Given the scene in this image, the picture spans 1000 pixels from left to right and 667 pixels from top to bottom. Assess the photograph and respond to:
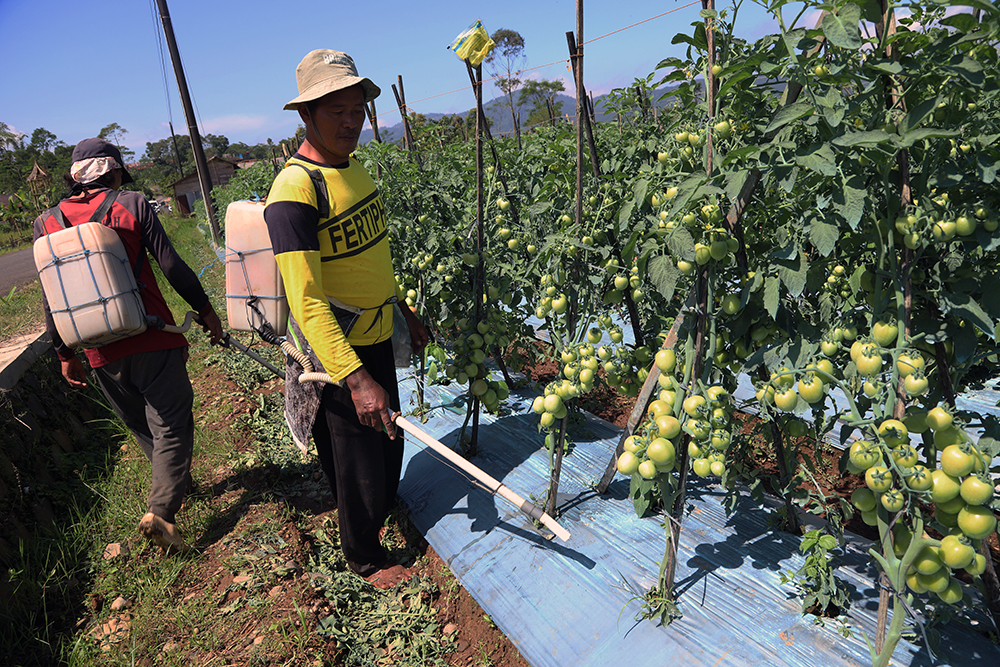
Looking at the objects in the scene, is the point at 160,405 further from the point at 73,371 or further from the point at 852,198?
the point at 852,198

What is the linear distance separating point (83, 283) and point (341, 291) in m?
1.24

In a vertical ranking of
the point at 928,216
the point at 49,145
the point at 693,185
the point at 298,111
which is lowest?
the point at 928,216

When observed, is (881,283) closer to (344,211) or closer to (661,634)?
Answer: (661,634)

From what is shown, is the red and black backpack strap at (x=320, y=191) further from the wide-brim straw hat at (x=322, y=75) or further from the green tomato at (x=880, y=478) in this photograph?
the green tomato at (x=880, y=478)

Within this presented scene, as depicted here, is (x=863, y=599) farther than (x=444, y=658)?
No

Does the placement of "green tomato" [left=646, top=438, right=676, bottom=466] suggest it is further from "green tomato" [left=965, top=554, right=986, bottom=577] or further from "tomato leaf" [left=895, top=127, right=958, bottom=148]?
"tomato leaf" [left=895, top=127, right=958, bottom=148]

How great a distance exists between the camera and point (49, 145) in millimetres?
51656

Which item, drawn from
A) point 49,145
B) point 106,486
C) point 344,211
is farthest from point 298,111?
point 49,145

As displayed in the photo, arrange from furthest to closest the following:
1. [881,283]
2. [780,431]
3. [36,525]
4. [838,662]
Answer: [36,525], [780,431], [838,662], [881,283]

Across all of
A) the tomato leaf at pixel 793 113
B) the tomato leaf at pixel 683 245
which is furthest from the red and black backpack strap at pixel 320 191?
the tomato leaf at pixel 793 113

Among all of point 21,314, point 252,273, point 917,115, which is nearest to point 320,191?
point 252,273

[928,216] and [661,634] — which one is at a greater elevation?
[928,216]

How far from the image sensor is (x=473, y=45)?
2020 mm

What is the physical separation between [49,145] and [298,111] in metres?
68.0
